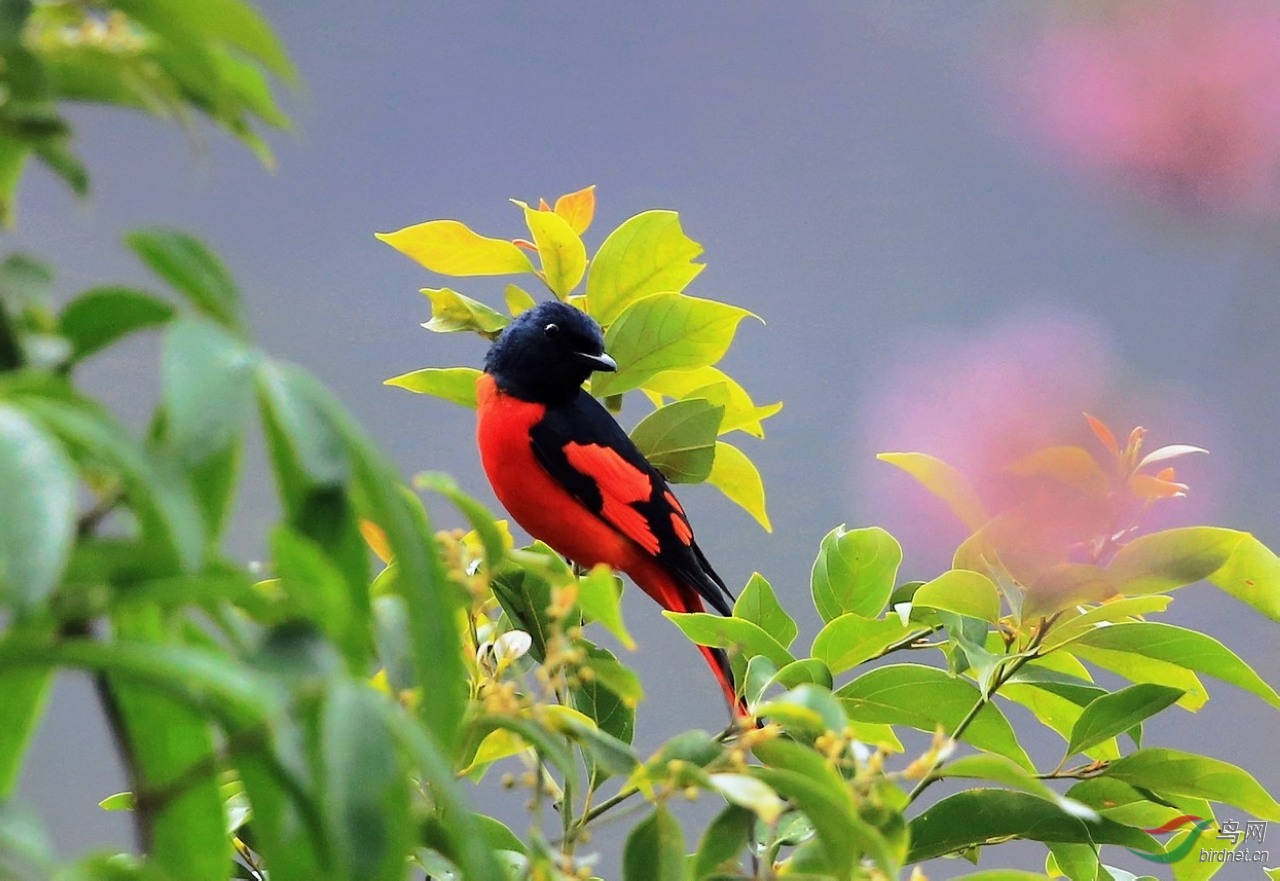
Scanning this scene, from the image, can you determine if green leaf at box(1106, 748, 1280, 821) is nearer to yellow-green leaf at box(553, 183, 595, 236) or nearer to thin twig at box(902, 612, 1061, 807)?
thin twig at box(902, 612, 1061, 807)

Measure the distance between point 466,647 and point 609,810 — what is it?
0.39 ft

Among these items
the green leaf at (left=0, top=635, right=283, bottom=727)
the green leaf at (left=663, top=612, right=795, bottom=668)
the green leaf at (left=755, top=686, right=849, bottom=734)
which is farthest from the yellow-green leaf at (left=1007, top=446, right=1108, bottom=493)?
the green leaf at (left=0, top=635, right=283, bottom=727)

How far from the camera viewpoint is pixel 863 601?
756 millimetres

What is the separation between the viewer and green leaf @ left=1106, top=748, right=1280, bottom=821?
68cm

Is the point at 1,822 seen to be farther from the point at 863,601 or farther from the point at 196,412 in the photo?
the point at 863,601

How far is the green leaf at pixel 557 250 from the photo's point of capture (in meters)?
0.87

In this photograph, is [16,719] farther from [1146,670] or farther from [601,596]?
[1146,670]

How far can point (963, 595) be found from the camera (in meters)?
0.68

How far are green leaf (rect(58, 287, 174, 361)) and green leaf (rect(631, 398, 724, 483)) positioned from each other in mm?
524

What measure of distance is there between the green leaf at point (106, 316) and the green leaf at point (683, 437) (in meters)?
0.52

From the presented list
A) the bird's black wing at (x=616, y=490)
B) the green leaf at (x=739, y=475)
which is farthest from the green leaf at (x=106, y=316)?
the bird's black wing at (x=616, y=490)

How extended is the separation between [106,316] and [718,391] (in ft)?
1.86

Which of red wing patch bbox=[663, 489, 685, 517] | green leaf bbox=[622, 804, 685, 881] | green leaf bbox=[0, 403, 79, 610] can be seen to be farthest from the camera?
red wing patch bbox=[663, 489, 685, 517]

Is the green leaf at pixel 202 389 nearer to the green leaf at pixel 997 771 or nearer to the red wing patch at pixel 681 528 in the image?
the green leaf at pixel 997 771
